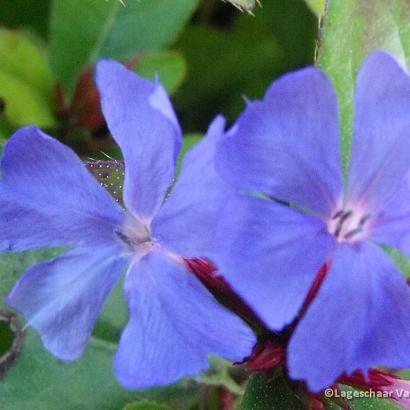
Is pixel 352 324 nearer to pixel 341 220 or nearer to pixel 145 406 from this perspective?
pixel 341 220

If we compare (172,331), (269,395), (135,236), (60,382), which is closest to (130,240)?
(135,236)

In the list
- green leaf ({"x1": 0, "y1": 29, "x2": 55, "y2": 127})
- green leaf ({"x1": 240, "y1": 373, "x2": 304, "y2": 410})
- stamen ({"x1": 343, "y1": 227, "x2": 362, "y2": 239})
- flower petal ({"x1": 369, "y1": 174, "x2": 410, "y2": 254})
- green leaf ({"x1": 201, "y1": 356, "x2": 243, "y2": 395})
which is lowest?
green leaf ({"x1": 201, "y1": 356, "x2": 243, "y2": 395})

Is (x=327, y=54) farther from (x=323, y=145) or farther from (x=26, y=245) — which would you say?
(x=26, y=245)

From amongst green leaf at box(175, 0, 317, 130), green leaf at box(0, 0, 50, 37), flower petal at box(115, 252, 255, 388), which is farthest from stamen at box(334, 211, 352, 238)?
green leaf at box(0, 0, 50, 37)

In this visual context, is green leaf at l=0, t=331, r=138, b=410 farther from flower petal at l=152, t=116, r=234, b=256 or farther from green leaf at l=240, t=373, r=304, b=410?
flower petal at l=152, t=116, r=234, b=256

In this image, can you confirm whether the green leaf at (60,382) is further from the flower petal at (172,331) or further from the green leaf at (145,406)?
the flower petal at (172,331)

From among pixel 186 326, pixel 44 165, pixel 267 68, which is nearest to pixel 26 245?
pixel 44 165
